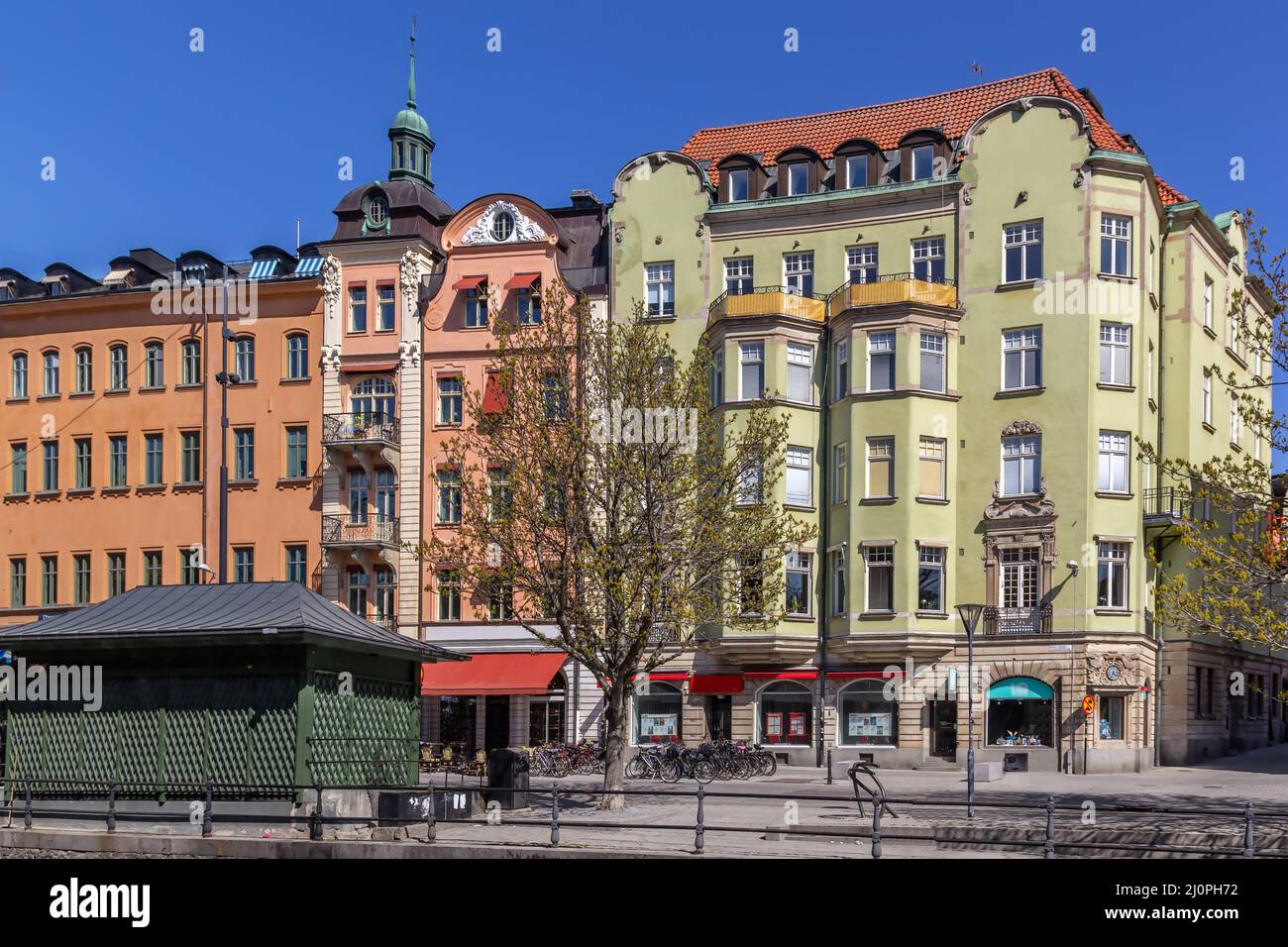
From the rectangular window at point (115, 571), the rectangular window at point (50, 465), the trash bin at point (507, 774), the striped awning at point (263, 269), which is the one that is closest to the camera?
the trash bin at point (507, 774)

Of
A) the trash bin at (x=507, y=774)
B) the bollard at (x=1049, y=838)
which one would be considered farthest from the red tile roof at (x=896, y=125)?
the bollard at (x=1049, y=838)

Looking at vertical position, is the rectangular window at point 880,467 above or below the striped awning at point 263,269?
below

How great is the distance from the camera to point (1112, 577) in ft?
147

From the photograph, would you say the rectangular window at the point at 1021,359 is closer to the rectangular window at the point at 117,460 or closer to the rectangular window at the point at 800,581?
the rectangular window at the point at 800,581

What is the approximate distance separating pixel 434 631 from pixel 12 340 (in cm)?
1971

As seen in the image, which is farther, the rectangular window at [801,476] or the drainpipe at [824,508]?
the rectangular window at [801,476]

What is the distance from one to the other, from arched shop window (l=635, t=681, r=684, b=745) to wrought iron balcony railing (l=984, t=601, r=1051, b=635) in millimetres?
9970

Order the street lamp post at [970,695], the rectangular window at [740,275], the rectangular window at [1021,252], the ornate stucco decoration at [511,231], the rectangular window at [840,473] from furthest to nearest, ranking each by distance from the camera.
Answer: the ornate stucco decoration at [511,231] → the rectangular window at [740,275] → the rectangular window at [840,473] → the rectangular window at [1021,252] → the street lamp post at [970,695]

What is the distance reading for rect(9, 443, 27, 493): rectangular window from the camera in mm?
55000

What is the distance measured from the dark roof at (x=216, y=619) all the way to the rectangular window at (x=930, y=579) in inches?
806

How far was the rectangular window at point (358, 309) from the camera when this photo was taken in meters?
52.1

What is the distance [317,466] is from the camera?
2028 inches
